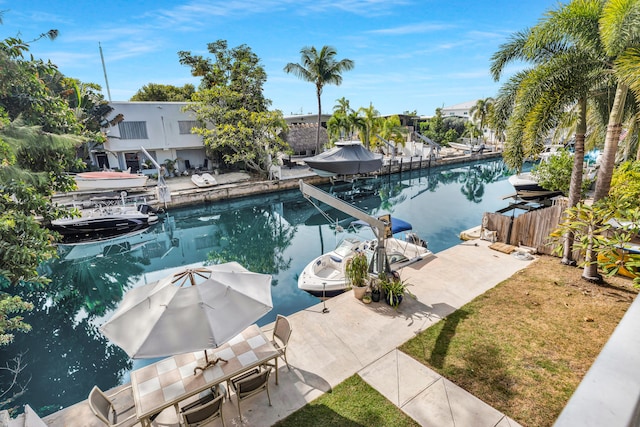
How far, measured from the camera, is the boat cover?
791 cm

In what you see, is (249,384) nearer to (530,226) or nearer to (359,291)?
(359,291)

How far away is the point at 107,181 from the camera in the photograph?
Answer: 2291cm

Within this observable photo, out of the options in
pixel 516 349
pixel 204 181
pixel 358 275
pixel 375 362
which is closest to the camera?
pixel 375 362

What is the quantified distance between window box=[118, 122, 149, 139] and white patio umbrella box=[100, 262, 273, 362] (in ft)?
95.6

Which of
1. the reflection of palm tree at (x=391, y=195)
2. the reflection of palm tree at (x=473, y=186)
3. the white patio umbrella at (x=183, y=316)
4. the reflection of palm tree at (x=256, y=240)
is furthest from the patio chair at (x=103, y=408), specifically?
the reflection of palm tree at (x=473, y=186)

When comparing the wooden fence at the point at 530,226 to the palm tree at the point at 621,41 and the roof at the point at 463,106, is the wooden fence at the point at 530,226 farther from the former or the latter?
the roof at the point at 463,106

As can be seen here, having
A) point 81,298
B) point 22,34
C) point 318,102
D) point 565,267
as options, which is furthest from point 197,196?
point 565,267

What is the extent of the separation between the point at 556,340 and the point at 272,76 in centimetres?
3123

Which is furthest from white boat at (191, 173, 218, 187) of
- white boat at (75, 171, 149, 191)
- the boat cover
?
the boat cover

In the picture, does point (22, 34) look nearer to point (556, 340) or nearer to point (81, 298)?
point (81, 298)

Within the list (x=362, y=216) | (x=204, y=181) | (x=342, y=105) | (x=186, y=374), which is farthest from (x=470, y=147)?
(x=186, y=374)

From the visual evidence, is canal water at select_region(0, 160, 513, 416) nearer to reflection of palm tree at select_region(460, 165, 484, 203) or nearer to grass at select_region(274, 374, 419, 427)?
reflection of palm tree at select_region(460, 165, 484, 203)

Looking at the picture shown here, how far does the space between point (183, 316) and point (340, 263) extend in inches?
298

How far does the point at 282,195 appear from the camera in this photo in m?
29.0
